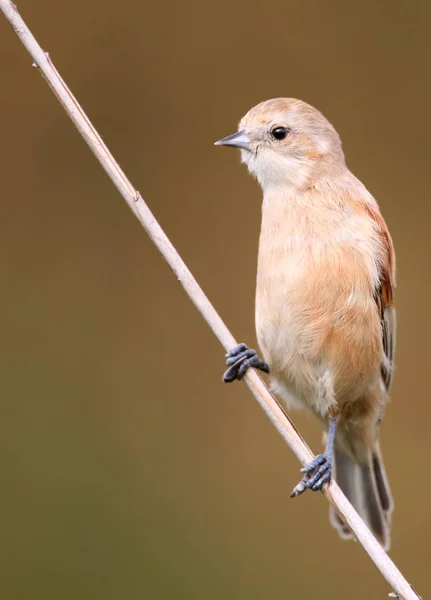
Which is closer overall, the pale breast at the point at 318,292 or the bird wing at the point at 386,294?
the pale breast at the point at 318,292

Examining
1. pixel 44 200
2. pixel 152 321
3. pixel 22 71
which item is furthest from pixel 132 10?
pixel 152 321

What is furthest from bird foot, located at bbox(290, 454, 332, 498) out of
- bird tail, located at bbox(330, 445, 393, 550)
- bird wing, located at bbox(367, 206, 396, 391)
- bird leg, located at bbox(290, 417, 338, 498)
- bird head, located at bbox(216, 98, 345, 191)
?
bird head, located at bbox(216, 98, 345, 191)

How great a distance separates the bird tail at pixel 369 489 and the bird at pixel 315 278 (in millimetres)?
336

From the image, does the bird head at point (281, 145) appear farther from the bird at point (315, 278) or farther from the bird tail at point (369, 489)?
the bird tail at point (369, 489)

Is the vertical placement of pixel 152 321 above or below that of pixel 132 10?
below

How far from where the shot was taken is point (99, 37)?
185 inches

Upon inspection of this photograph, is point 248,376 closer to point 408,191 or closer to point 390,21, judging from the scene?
point 408,191

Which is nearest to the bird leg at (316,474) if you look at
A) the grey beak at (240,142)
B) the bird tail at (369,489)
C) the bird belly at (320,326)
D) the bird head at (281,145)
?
the bird belly at (320,326)

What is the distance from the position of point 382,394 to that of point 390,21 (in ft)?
7.62

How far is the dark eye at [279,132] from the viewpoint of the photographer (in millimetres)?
3086

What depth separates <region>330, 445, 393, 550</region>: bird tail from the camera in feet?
11.4

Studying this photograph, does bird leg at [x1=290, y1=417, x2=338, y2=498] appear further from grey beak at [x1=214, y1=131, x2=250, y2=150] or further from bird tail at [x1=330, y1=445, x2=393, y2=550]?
grey beak at [x1=214, y1=131, x2=250, y2=150]

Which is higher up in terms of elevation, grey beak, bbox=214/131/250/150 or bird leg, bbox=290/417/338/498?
grey beak, bbox=214/131/250/150

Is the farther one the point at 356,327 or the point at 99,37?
the point at 99,37
